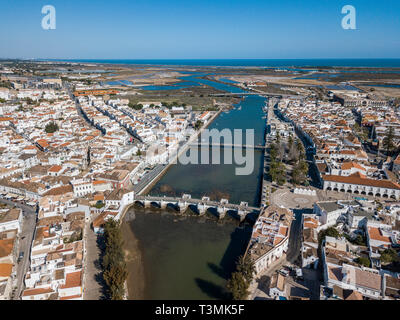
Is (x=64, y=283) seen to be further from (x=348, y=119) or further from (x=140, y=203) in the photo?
(x=348, y=119)

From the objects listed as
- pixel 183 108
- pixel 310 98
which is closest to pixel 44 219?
pixel 183 108

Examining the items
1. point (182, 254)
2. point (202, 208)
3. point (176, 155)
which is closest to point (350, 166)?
point (202, 208)

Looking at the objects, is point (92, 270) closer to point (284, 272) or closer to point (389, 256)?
point (284, 272)

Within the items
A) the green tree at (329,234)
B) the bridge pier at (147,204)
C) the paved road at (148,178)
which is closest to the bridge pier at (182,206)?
→ the bridge pier at (147,204)

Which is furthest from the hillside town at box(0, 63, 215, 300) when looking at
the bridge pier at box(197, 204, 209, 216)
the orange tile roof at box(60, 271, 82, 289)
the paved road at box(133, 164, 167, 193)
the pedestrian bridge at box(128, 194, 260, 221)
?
the bridge pier at box(197, 204, 209, 216)

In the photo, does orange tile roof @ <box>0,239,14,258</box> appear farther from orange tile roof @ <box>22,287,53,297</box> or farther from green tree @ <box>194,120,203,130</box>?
green tree @ <box>194,120,203,130</box>

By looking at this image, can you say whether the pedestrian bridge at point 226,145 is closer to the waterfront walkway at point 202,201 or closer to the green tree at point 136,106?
the waterfront walkway at point 202,201

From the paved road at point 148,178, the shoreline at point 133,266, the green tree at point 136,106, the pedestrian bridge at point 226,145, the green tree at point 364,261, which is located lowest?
the shoreline at point 133,266
